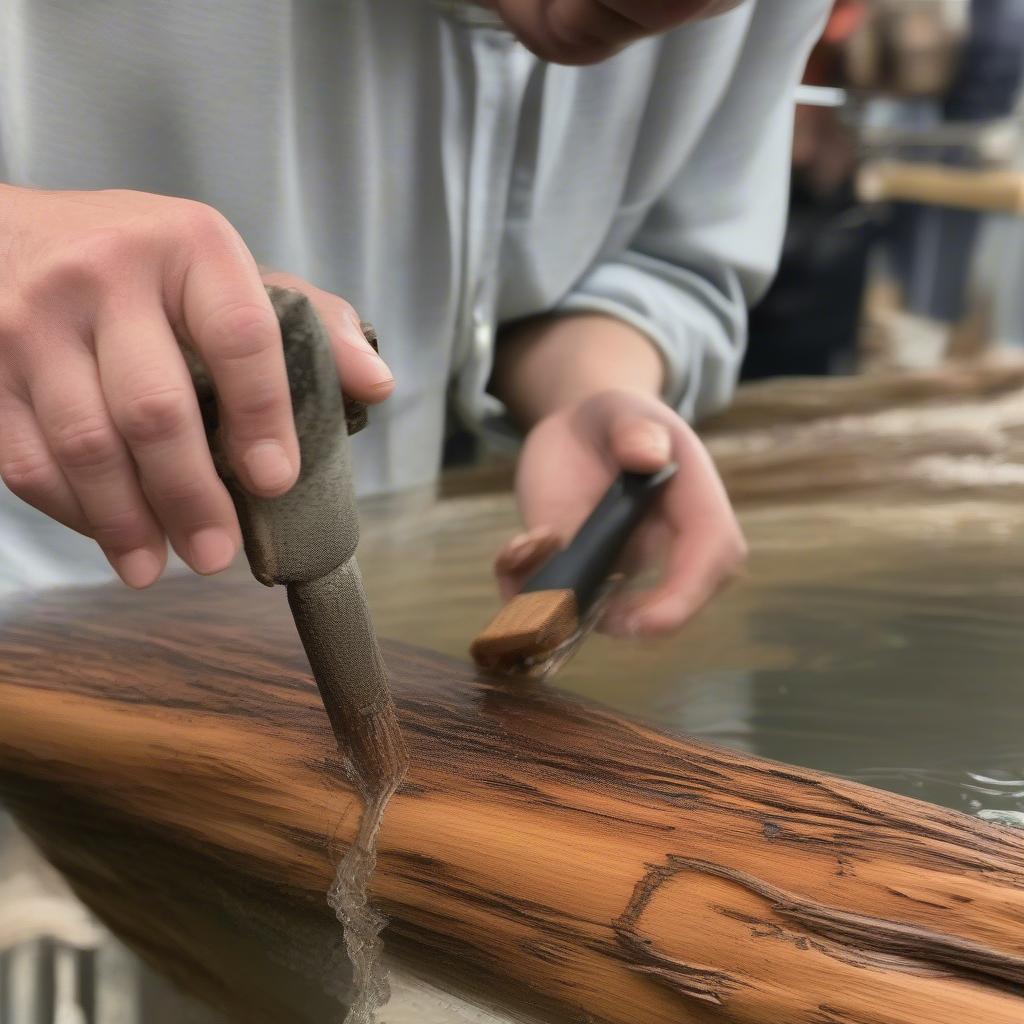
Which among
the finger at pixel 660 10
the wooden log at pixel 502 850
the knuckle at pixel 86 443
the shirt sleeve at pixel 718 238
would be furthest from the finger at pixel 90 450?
the shirt sleeve at pixel 718 238

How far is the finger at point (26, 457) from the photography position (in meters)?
0.36

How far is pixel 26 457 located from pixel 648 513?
1.19 ft

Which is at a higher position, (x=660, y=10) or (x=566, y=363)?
(x=660, y=10)

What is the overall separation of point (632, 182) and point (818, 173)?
886mm

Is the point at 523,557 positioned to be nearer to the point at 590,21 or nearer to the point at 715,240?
the point at 590,21

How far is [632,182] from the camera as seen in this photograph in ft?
3.08

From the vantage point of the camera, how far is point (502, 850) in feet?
1.24

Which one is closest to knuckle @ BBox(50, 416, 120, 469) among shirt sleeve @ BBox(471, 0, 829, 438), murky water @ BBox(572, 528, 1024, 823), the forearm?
murky water @ BBox(572, 528, 1024, 823)

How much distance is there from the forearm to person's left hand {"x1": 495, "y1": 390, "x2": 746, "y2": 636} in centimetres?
6

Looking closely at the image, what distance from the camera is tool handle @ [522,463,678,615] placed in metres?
0.52

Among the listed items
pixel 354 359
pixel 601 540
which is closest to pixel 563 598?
pixel 601 540

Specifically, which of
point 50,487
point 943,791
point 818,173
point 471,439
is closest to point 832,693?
point 943,791

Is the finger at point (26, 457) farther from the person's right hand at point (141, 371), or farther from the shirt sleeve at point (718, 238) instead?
the shirt sleeve at point (718, 238)

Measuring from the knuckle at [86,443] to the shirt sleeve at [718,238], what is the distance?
60 cm
